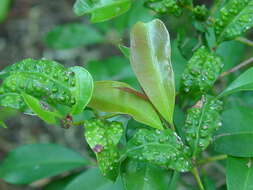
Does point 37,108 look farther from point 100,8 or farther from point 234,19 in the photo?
point 234,19

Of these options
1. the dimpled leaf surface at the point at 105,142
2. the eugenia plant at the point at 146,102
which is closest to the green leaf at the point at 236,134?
the eugenia plant at the point at 146,102

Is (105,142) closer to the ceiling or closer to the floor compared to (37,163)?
closer to the ceiling

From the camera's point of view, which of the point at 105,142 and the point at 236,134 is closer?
the point at 105,142

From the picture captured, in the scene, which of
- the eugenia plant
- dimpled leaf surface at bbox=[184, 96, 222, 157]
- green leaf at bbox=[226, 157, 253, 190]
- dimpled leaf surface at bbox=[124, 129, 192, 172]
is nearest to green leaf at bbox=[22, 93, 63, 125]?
the eugenia plant

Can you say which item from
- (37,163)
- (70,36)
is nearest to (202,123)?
(37,163)

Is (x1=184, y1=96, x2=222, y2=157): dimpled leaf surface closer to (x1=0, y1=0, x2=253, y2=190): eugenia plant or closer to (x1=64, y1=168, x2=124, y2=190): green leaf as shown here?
(x1=0, y1=0, x2=253, y2=190): eugenia plant

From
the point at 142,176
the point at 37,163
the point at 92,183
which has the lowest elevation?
the point at 37,163
